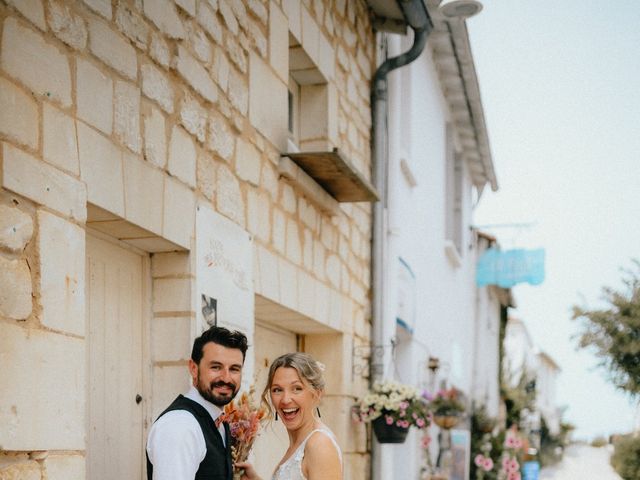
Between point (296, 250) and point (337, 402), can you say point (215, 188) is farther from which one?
point (337, 402)

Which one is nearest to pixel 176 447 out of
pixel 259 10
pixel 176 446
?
pixel 176 446

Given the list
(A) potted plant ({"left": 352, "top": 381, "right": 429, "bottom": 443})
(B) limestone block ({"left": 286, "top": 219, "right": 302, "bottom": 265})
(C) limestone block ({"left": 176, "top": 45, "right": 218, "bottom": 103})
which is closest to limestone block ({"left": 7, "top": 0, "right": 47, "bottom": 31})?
(C) limestone block ({"left": 176, "top": 45, "right": 218, "bottom": 103})

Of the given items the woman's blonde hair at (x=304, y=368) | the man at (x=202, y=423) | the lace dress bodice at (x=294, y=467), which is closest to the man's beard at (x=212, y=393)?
the man at (x=202, y=423)

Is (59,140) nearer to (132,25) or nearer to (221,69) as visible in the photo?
(132,25)

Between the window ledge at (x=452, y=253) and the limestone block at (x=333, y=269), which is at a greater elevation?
the window ledge at (x=452, y=253)

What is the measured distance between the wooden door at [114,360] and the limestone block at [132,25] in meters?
0.81

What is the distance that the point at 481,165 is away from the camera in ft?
44.4

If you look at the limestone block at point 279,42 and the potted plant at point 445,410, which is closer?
the limestone block at point 279,42

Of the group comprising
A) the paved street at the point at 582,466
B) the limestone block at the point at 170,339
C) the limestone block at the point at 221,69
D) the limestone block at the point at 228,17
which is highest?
the limestone block at the point at 228,17

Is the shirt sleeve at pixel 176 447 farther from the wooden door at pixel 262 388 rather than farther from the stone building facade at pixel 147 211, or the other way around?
the wooden door at pixel 262 388

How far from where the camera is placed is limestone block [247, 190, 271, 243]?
500 cm

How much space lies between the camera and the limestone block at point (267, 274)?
16.8 ft

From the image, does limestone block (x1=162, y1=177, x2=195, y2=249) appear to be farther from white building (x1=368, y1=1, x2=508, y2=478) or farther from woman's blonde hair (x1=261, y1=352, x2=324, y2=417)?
white building (x1=368, y1=1, x2=508, y2=478)

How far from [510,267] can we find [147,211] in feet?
36.2
